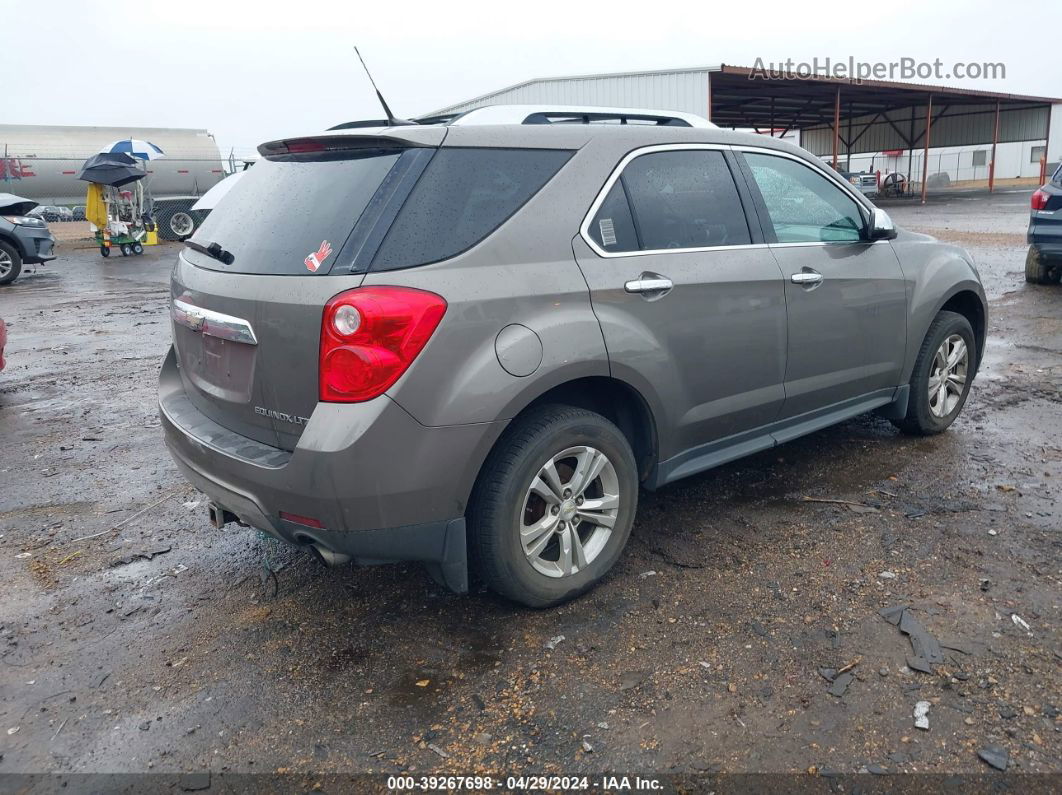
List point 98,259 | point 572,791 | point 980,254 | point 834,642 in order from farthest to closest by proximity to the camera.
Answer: point 98,259 < point 980,254 < point 834,642 < point 572,791

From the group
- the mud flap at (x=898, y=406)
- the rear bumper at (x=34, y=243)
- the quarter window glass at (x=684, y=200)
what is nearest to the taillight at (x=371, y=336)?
the quarter window glass at (x=684, y=200)

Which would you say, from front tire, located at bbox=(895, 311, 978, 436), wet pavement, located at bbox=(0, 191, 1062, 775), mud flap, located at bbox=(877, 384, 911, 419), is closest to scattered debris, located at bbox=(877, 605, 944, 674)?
wet pavement, located at bbox=(0, 191, 1062, 775)

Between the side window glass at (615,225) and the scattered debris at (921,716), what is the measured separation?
6.06ft

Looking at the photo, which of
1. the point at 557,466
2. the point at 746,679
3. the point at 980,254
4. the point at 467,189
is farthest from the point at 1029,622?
the point at 980,254

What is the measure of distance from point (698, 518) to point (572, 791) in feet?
6.17

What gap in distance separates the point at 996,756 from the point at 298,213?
9.08 ft

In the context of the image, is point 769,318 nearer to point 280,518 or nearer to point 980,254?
point 280,518

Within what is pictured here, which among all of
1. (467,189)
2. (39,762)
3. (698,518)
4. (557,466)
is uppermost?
(467,189)

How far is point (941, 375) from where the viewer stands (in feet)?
15.9

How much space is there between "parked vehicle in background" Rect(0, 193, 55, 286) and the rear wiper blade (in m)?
13.8

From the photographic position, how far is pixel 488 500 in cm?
285

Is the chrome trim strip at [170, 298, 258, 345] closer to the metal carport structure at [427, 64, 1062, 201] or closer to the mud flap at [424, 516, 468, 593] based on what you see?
the mud flap at [424, 516, 468, 593]

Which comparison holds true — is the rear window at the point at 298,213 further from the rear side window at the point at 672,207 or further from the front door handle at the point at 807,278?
the front door handle at the point at 807,278

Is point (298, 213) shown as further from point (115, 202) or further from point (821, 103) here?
point (821, 103)
